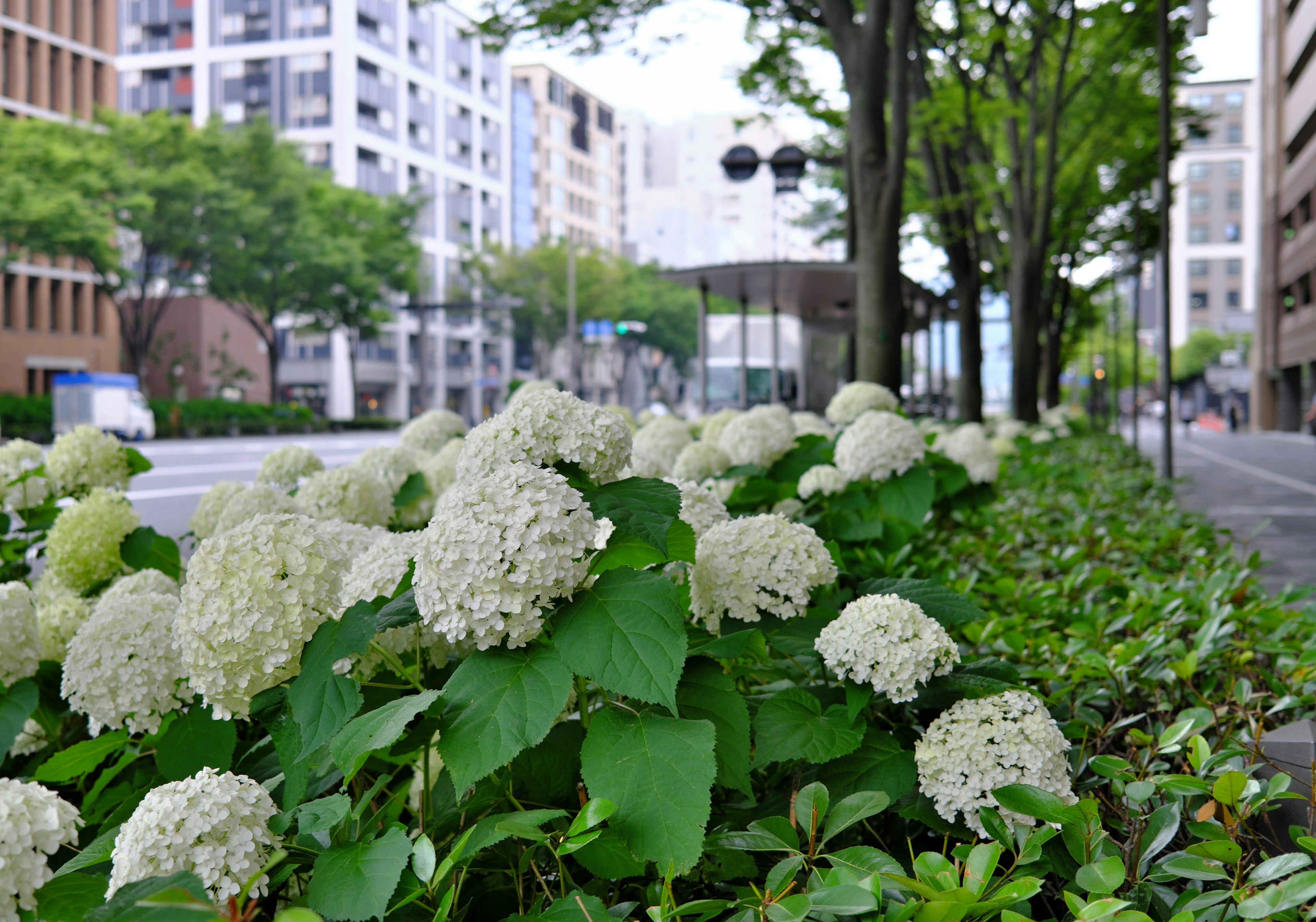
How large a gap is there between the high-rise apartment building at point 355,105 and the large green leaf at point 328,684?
56628 millimetres

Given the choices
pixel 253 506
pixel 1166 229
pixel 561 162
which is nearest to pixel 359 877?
pixel 253 506

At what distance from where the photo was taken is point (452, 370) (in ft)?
231

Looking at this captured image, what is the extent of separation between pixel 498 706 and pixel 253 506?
154 centimetres

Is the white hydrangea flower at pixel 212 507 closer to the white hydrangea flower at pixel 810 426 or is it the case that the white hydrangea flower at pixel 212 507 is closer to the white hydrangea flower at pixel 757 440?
the white hydrangea flower at pixel 757 440

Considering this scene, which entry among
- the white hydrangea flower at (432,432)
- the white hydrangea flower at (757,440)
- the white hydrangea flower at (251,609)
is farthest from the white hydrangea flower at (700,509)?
the white hydrangea flower at (432,432)

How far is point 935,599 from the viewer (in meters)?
1.84

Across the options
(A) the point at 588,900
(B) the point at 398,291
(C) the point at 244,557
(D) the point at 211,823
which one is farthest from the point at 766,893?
(B) the point at 398,291

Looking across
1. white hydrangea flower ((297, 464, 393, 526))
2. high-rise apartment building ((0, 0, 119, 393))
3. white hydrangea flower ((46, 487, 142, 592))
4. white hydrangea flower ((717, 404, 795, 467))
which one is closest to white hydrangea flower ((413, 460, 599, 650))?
white hydrangea flower ((297, 464, 393, 526))

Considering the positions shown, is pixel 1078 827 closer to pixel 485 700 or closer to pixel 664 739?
pixel 664 739

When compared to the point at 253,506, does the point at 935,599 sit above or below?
below

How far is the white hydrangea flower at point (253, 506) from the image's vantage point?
259 centimetres

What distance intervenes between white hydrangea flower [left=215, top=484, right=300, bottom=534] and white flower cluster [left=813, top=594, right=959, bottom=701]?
154 cm

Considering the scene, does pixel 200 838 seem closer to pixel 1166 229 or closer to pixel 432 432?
pixel 432 432

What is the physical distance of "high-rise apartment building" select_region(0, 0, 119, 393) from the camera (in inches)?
1699
